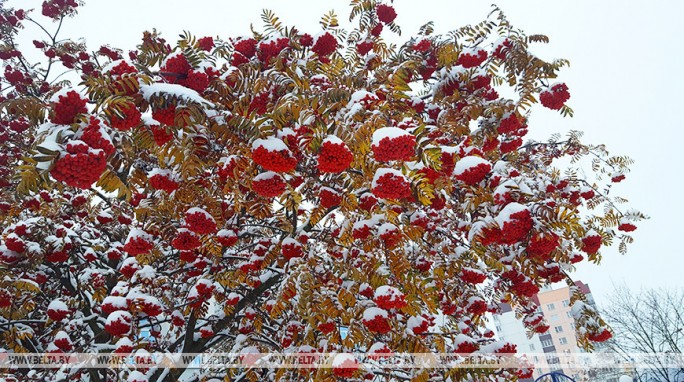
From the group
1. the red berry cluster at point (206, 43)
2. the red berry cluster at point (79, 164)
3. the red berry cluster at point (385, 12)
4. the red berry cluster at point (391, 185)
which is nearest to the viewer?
the red berry cluster at point (79, 164)

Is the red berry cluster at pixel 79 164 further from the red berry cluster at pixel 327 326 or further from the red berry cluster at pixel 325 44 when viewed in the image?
the red berry cluster at pixel 327 326

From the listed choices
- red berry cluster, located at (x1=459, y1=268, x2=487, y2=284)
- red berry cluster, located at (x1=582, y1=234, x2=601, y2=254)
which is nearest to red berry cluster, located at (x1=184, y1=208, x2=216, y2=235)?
red berry cluster, located at (x1=459, y1=268, x2=487, y2=284)

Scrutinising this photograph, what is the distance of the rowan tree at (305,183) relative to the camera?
100 inches

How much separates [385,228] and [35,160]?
2.84 metres

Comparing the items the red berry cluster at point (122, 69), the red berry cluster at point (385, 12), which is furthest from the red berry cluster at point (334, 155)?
the red berry cluster at point (385, 12)

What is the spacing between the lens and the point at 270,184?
3.04m

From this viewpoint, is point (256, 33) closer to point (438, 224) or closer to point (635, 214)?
point (438, 224)

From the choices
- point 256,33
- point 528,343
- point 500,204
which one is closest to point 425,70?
point 256,33

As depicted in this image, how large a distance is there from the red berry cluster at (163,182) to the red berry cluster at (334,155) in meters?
1.73

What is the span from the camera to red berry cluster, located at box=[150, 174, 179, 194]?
11.5 feet

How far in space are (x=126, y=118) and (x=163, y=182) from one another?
1.26 m

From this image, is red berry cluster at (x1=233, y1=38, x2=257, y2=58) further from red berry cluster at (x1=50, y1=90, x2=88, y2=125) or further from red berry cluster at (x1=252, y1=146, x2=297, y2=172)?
red berry cluster at (x1=50, y1=90, x2=88, y2=125)

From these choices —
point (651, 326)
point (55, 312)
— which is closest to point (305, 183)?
point (55, 312)

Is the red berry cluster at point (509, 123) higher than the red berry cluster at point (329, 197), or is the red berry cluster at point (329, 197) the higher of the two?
the red berry cluster at point (509, 123)
